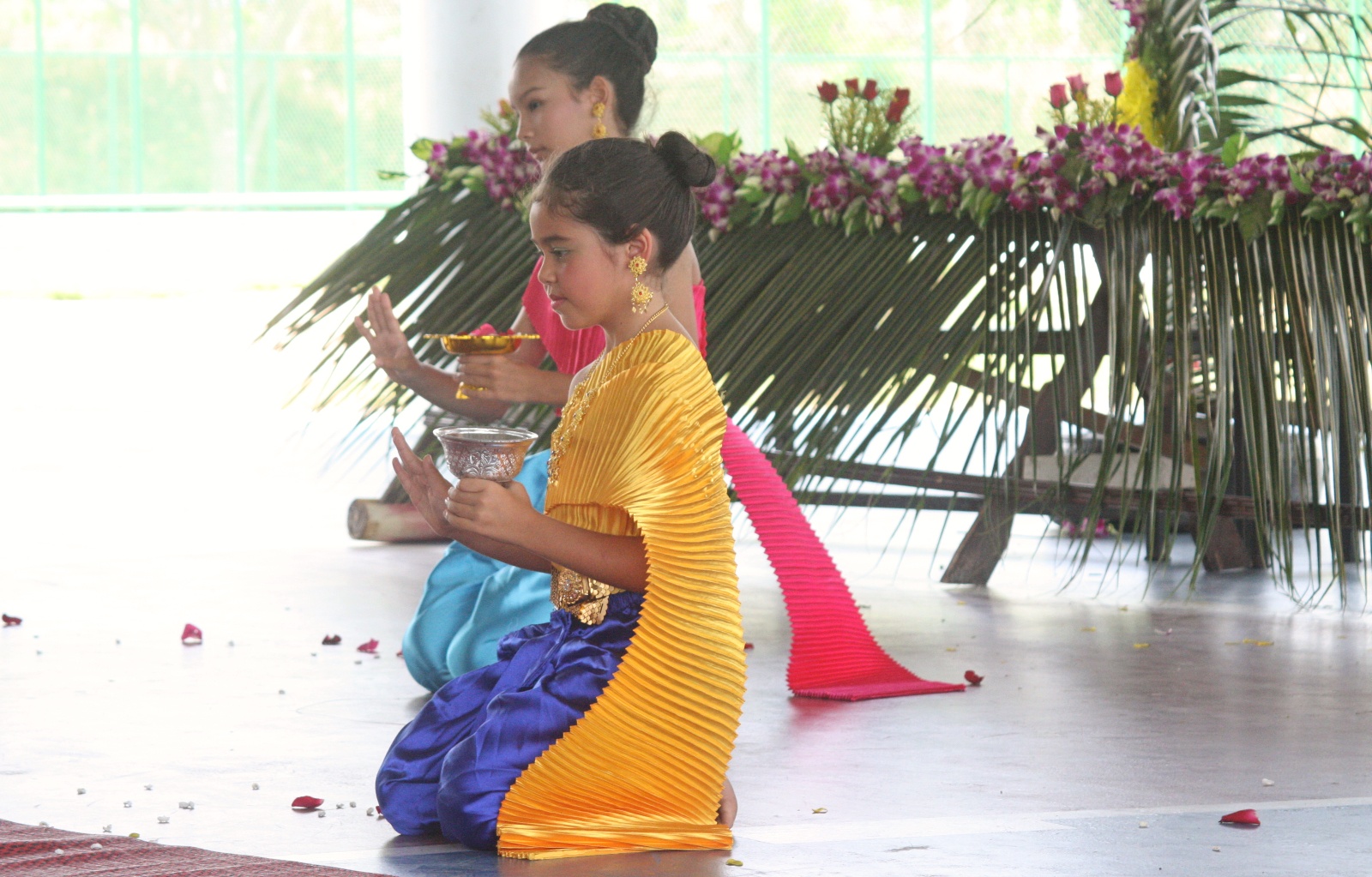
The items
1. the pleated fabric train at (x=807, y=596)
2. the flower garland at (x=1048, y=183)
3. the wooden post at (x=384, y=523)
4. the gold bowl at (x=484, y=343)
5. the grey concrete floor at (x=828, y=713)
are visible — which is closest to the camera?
the grey concrete floor at (x=828, y=713)

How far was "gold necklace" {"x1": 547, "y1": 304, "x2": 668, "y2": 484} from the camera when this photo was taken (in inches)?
103

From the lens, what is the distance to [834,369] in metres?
4.59

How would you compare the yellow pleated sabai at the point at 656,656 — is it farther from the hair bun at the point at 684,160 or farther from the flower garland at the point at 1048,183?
the flower garland at the point at 1048,183

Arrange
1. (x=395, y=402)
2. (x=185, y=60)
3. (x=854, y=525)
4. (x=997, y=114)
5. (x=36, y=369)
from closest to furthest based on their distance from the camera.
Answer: (x=395, y=402) < (x=854, y=525) < (x=36, y=369) < (x=997, y=114) < (x=185, y=60)

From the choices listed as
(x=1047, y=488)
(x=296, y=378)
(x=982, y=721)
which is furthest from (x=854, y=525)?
(x=296, y=378)

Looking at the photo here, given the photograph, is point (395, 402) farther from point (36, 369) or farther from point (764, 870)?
point (36, 369)

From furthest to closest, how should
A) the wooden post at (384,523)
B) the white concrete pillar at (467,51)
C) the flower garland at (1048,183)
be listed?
1. the white concrete pillar at (467,51)
2. the wooden post at (384,523)
3. the flower garland at (1048,183)

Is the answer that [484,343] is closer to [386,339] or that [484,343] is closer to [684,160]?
[386,339]

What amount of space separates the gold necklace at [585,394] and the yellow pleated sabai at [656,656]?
0.01 meters

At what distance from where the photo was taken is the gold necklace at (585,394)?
263 centimetres

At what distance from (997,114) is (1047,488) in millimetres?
10924

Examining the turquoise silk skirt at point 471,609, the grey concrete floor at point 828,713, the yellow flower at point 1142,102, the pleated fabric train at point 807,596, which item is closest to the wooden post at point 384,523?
the grey concrete floor at point 828,713

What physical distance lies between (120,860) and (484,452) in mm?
728

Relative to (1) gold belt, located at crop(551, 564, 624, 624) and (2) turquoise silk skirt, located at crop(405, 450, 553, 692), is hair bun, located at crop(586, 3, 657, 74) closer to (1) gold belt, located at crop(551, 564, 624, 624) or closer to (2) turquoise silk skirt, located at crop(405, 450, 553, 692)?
(2) turquoise silk skirt, located at crop(405, 450, 553, 692)
